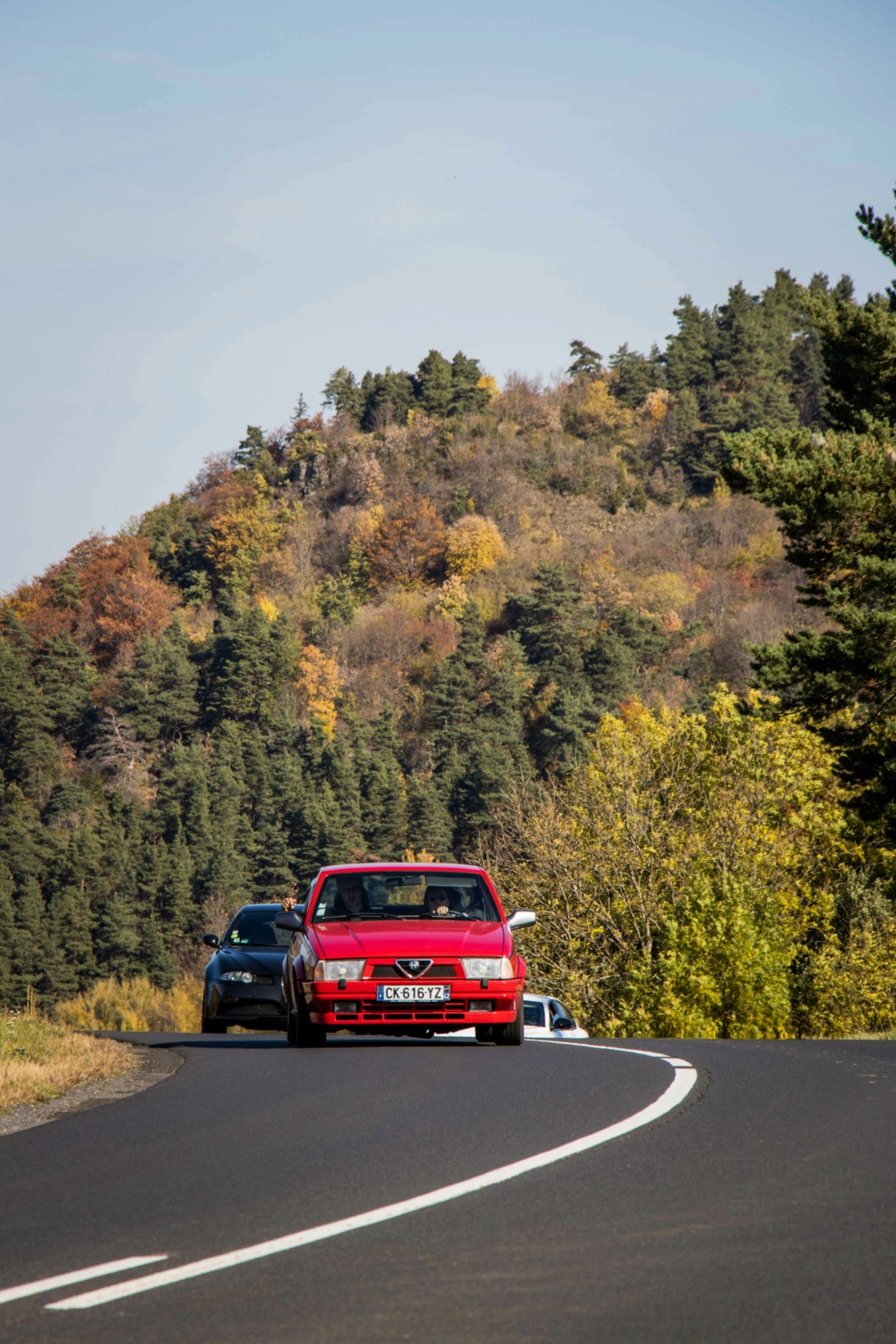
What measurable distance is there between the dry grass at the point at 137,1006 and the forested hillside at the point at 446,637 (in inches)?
44.2

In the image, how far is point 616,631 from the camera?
352ft

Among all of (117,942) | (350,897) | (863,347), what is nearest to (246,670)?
(117,942)

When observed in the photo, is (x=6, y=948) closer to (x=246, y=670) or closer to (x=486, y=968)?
(x=246, y=670)

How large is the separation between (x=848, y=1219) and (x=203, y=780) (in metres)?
90.2

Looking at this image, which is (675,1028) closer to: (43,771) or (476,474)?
(43,771)

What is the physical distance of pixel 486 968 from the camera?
13.5m

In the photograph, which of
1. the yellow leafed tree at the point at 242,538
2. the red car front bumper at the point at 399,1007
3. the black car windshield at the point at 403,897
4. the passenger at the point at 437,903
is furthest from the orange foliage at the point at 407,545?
the red car front bumper at the point at 399,1007

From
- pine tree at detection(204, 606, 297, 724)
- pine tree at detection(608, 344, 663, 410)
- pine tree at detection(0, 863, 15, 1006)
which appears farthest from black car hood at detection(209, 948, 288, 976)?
pine tree at detection(608, 344, 663, 410)

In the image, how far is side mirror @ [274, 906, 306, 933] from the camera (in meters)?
14.4

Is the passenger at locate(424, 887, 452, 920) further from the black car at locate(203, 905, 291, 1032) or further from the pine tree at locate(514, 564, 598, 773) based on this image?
the pine tree at locate(514, 564, 598, 773)

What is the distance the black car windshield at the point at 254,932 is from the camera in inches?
760

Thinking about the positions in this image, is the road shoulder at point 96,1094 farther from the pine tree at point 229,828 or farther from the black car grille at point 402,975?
the pine tree at point 229,828

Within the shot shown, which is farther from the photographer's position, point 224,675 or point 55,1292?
point 224,675

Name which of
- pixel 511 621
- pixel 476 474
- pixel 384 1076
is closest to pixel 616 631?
pixel 511 621
